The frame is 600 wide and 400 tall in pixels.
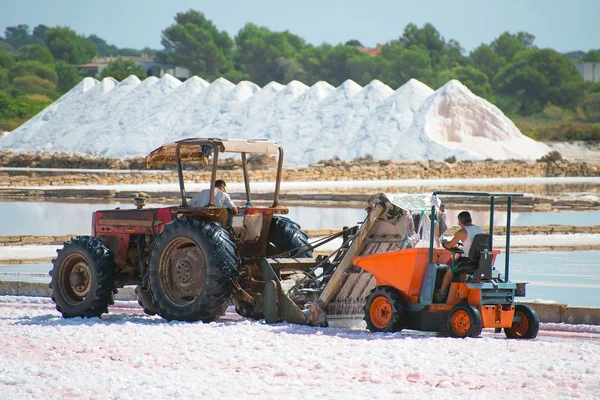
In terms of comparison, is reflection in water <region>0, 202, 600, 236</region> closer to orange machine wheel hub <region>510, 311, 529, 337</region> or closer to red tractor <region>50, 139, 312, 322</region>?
red tractor <region>50, 139, 312, 322</region>

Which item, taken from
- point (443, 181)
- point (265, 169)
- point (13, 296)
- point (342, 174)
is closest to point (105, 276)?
point (13, 296)

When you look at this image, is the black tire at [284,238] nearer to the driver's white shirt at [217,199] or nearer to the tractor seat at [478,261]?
the driver's white shirt at [217,199]

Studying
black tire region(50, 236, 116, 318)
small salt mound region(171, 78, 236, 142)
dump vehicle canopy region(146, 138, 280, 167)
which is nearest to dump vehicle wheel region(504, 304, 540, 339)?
dump vehicle canopy region(146, 138, 280, 167)

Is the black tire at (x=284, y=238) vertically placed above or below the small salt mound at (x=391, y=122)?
below

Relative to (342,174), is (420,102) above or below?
above

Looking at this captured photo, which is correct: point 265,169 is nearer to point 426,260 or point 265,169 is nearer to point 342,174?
point 342,174

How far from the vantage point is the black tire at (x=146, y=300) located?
34.1ft

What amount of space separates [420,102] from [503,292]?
47391 mm

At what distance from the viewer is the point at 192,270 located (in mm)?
9617

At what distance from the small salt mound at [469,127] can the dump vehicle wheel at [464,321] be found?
143 ft

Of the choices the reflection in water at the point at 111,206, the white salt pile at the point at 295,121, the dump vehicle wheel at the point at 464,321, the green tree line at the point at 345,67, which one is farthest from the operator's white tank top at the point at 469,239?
the green tree line at the point at 345,67

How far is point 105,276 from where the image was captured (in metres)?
10.0

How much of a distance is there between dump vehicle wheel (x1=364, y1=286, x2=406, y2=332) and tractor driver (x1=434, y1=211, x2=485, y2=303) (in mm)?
303

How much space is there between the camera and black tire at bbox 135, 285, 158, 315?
10406mm
